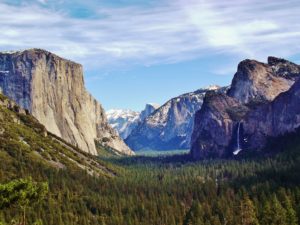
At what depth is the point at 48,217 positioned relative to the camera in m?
171

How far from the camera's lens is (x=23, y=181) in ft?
254

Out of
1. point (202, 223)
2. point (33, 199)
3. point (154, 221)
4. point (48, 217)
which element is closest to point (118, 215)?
point (154, 221)

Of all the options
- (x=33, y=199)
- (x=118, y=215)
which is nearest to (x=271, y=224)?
(x=118, y=215)

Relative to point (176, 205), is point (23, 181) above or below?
above

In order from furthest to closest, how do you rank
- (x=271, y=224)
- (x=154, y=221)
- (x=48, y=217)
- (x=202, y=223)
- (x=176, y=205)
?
(x=176, y=205)
(x=154, y=221)
(x=48, y=217)
(x=202, y=223)
(x=271, y=224)

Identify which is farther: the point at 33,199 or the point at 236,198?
the point at 236,198

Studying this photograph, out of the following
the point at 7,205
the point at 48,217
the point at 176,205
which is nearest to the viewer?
the point at 7,205

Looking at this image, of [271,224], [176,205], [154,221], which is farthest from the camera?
[176,205]

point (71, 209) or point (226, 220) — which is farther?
point (71, 209)

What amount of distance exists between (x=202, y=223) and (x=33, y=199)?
8778 centimetres

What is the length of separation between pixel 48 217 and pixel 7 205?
97094mm

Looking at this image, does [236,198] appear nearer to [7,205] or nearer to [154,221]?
[154,221]

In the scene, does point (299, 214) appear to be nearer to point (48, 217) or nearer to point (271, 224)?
point (271, 224)

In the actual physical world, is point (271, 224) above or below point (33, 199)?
below
